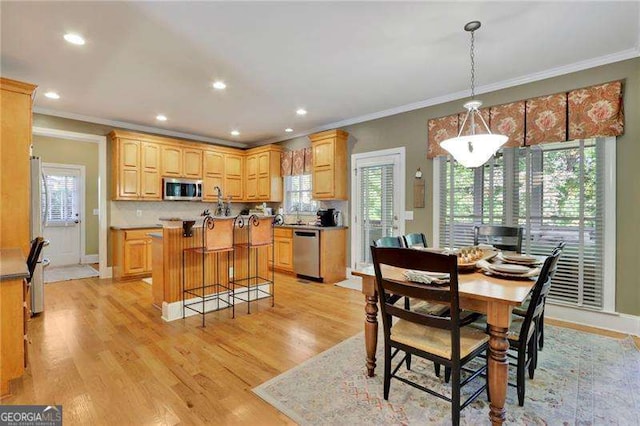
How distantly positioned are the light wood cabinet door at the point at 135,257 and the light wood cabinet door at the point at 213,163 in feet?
5.99

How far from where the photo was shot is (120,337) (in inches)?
114

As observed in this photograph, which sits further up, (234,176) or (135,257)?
(234,176)

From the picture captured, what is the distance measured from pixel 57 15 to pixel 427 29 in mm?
2945

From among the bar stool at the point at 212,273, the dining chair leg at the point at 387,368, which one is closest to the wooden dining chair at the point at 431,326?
the dining chair leg at the point at 387,368

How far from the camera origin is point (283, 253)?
18.3ft

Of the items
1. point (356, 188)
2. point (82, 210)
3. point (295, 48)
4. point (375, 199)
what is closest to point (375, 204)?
point (375, 199)

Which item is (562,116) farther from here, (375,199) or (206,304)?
(206,304)

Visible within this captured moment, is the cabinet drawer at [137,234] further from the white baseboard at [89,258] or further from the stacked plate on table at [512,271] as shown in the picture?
the stacked plate on table at [512,271]

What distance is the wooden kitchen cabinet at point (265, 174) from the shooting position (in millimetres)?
6328

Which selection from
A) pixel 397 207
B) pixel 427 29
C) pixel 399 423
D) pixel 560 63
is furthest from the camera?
pixel 397 207

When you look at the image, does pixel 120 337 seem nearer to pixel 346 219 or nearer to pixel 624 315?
pixel 346 219

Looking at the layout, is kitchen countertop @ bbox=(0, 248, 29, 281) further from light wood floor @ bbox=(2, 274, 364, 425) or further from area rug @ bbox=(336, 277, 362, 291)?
area rug @ bbox=(336, 277, 362, 291)

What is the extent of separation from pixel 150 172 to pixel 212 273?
2773 millimetres

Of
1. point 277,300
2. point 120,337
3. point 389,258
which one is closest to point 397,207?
point 277,300
